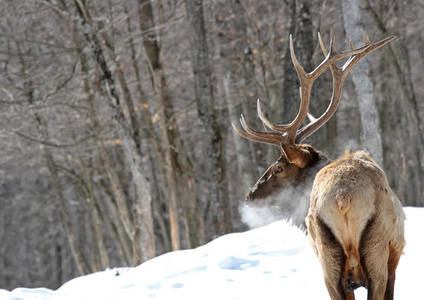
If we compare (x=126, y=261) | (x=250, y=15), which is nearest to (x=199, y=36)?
(x=250, y=15)

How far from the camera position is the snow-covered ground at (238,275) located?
761 cm

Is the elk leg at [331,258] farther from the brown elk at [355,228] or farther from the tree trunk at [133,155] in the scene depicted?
the tree trunk at [133,155]

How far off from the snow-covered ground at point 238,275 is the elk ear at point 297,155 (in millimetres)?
1373

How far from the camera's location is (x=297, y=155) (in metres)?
7.23

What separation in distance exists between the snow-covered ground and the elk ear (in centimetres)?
137

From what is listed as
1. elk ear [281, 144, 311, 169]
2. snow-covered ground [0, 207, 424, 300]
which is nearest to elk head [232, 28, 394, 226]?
elk ear [281, 144, 311, 169]

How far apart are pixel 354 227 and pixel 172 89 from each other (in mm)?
15862

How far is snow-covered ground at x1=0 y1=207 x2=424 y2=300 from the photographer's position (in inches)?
300

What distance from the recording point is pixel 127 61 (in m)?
20.1

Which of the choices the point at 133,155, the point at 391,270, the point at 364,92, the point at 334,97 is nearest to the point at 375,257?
the point at 391,270

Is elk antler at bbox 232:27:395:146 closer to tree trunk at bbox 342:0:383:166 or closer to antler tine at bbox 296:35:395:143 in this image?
antler tine at bbox 296:35:395:143

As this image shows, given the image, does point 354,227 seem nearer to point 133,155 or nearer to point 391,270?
point 391,270

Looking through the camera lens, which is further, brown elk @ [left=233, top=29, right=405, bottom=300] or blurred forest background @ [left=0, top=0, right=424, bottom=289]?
blurred forest background @ [left=0, top=0, right=424, bottom=289]

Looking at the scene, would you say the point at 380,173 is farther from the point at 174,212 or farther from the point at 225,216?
the point at 174,212
